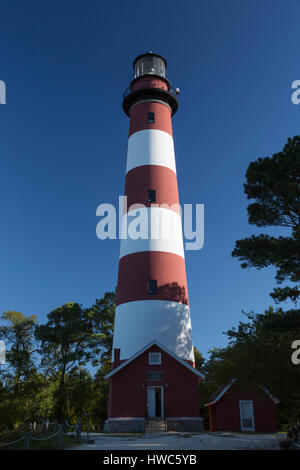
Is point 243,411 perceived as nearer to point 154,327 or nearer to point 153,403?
point 153,403

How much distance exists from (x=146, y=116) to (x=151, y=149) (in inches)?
125

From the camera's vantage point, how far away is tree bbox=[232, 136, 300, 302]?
635 inches

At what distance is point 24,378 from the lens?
3131 cm

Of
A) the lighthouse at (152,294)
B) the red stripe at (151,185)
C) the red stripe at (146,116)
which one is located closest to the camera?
the lighthouse at (152,294)

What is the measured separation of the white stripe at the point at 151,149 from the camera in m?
26.5

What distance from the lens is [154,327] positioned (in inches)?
868

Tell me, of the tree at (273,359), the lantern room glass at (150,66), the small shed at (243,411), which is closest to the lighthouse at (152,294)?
the lantern room glass at (150,66)

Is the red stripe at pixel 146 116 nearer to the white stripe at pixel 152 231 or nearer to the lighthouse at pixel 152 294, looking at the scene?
the lighthouse at pixel 152 294

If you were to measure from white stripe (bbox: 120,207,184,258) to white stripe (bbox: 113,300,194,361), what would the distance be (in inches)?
136

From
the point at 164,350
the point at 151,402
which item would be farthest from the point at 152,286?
the point at 151,402

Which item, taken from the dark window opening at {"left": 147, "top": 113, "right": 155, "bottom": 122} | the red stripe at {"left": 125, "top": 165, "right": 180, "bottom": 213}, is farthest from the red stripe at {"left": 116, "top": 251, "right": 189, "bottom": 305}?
the dark window opening at {"left": 147, "top": 113, "right": 155, "bottom": 122}

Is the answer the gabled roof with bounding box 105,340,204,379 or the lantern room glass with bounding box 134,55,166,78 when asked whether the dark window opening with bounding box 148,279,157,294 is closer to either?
the gabled roof with bounding box 105,340,204,379
